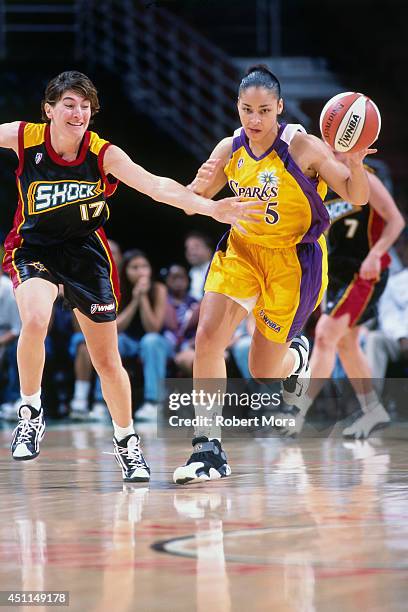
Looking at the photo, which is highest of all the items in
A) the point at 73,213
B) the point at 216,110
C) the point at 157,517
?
the point at 216,110

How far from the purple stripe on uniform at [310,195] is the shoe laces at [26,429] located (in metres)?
1.49

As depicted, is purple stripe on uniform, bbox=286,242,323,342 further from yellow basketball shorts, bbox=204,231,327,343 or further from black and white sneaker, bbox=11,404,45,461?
black and white sneaker, bbox=11,404,45,461

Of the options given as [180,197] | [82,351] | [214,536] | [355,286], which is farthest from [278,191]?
[82,351]

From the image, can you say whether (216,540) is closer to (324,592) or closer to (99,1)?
(324,592)

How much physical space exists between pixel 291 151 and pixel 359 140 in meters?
0.30

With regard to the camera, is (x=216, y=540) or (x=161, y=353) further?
(x=161, y=353)

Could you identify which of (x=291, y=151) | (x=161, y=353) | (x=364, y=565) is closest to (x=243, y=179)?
(x=291, y=151)

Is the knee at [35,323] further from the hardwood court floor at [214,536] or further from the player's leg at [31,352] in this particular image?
the hardwood court floor at [214,536]

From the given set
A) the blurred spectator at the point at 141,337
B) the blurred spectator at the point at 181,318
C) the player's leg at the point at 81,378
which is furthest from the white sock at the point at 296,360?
the player's leg at the point at 81,378

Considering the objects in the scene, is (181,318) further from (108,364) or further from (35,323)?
(35,323)

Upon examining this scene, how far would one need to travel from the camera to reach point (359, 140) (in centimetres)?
472

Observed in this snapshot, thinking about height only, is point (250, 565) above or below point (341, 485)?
below

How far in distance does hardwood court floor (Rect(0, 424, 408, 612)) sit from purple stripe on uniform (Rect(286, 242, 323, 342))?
739 millimetres

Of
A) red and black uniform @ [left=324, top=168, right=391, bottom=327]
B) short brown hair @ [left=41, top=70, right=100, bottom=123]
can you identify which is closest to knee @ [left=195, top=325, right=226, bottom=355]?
short brown hair @ [left=41, top=70, right=100, bottom=123]
